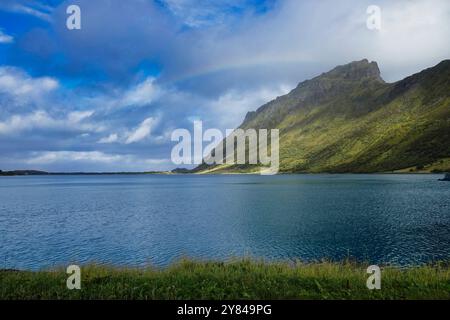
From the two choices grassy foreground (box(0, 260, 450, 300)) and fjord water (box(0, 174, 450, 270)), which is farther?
fjord water (box(0, 174, 450, 270))

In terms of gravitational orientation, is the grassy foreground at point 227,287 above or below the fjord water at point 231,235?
above

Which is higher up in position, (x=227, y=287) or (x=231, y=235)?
(x=227, y=287)

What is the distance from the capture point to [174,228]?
219ft

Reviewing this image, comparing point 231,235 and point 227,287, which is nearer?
point 227,287

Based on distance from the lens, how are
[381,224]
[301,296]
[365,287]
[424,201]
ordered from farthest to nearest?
[424,201] → [381,224] → [365,287] → [301,296]

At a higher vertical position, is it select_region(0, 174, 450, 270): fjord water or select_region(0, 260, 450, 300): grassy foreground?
select_region(0, 260, 450, 300): grassy foreground

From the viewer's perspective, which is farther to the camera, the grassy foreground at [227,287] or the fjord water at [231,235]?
the fjord water at [231,235]
